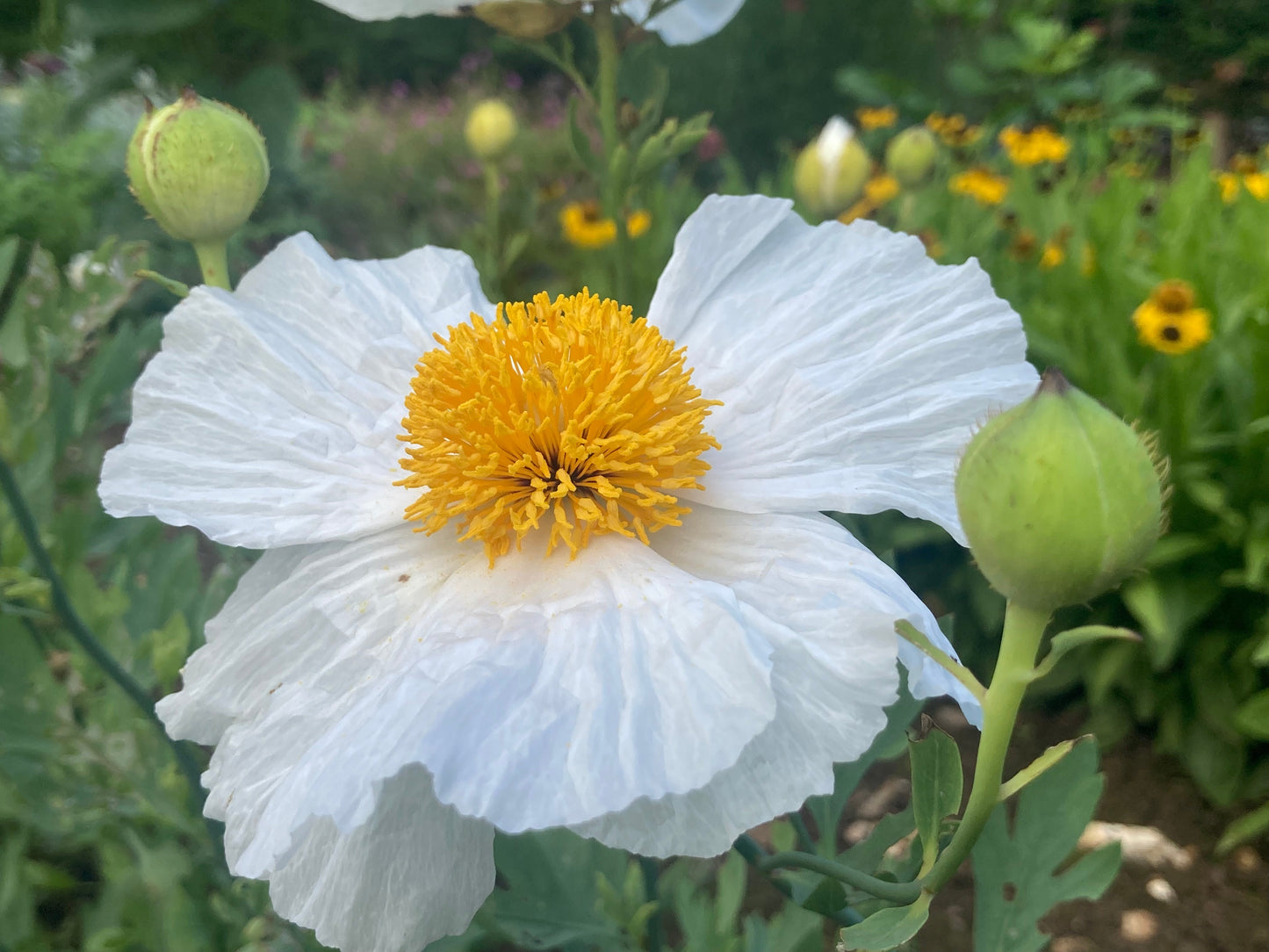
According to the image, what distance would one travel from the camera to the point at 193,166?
866mm

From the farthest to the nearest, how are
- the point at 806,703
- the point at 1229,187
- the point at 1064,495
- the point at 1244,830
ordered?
1. the point at 1229,187
2. the point at 1244,830
3. the point at 806,703
4. the point at 1064,495

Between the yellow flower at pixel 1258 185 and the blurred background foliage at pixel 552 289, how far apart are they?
17 mm

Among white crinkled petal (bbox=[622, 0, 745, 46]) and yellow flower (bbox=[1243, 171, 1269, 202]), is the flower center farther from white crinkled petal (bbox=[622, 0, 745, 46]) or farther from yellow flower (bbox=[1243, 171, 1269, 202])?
yellow flower (bbox=[1243, 171, 1269, 202])

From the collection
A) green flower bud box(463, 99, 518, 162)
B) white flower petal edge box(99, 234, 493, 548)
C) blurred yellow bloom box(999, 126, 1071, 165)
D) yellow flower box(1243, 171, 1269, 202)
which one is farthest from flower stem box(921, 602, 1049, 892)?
blurred yellow bloom box(999, 126, 1071, 165)

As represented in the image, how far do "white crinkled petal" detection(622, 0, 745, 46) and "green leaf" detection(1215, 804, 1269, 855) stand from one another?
1753 millimetres

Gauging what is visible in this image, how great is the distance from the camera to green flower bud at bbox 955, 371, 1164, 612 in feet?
1.68

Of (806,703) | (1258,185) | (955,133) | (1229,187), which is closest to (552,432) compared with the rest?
(806,703)

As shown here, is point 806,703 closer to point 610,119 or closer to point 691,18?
point 610,119

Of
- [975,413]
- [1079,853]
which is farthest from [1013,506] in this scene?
[1079,853]

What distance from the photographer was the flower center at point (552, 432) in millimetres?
716

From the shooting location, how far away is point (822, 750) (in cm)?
60

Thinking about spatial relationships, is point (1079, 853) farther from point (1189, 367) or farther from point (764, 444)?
point (764, 444)

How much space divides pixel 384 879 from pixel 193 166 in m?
0.61

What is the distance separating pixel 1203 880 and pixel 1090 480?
190 cm
